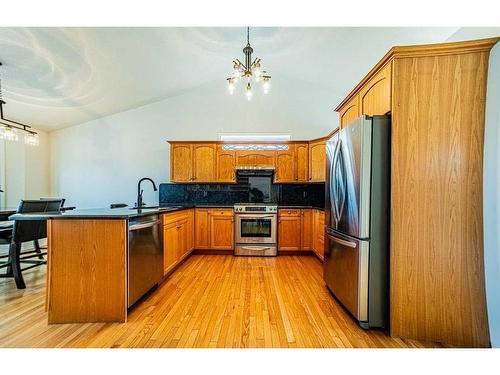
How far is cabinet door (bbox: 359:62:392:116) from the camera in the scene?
1.77 m

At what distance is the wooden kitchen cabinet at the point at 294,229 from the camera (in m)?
4.12

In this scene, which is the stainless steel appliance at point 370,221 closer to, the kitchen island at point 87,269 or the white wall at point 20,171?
the kitchen island at point 87,269

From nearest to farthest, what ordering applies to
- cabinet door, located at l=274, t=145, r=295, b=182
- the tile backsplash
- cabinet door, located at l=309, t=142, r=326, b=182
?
cabinet door, located at l=309, t=142, r=326, b=182
cabinet door, located at l=274, t=145, r=295, b=182
the tile backsplash

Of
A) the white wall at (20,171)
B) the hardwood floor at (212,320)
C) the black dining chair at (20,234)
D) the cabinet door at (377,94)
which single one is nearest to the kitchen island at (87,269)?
the hardwood floor at (212,320)

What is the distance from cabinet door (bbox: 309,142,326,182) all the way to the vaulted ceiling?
1.20 meters

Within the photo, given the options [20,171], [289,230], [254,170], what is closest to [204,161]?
[254,170]

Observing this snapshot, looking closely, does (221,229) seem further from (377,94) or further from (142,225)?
(377,94)

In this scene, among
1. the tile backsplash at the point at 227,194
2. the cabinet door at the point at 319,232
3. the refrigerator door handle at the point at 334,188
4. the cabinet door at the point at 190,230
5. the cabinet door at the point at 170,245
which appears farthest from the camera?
the tile backsplash at the point at 227,194

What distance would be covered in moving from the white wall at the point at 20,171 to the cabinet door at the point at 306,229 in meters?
5.38

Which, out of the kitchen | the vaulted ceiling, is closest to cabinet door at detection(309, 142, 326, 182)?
the kitchen

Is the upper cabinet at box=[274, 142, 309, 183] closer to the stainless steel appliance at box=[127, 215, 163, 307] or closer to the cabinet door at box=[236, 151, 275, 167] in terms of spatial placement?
the cabinet door at box=[236, 151, 275, 167]

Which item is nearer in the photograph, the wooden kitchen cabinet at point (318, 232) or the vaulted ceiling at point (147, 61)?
the vaulted ceiling at point (147, 61)

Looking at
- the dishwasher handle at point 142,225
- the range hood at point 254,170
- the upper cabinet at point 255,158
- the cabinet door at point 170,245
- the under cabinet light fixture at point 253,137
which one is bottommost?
the cabinet door at point 170,245
